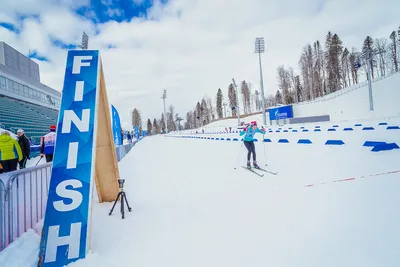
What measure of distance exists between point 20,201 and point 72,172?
1279 mm

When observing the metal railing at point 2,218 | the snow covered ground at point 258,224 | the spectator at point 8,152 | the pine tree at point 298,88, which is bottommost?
the snow covered ground at point 258,224

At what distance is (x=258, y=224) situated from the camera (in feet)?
11.7

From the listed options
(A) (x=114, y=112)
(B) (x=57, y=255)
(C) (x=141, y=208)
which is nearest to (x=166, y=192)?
(C) (x=141, y=208)

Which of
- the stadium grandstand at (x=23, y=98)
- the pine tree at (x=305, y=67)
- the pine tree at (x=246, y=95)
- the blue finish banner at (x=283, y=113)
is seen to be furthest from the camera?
the pine tree at (x=246, y=95)

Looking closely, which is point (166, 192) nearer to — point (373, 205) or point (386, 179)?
point (373, 205)

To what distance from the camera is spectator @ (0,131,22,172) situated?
6699 mm

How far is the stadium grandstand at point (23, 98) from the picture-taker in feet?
76.6

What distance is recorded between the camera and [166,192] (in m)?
5.75

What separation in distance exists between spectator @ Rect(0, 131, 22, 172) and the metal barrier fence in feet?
11.7

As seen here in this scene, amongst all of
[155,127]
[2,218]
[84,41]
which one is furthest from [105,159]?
[155,127]

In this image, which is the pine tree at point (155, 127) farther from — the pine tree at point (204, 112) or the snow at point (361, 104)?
the snow at point (361, 104)

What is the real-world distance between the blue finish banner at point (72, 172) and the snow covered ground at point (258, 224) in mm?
293

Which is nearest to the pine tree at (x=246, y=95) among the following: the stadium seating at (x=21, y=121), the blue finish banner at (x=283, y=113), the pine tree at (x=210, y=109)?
the pine tree at (x=210, y=109)

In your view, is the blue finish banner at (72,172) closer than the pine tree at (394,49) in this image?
Yes
